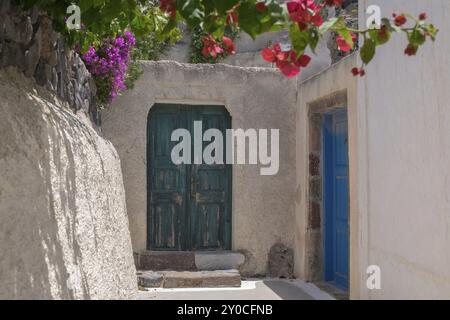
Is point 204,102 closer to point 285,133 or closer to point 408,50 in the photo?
point 285,133

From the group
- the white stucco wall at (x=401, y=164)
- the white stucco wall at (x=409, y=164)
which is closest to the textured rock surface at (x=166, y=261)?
the white stucco wall at (x=401, y=164)

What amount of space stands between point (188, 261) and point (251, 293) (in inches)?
41.1

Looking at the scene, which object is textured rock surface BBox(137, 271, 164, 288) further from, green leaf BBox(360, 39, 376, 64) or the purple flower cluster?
green leaf BBox(360, 39, 376, 64)

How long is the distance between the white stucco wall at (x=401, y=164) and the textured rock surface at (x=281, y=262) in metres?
1.60

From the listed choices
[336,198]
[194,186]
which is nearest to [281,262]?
[336,198]

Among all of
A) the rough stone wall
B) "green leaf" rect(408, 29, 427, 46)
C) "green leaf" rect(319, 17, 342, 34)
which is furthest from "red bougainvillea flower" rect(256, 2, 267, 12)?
the rough stone wall

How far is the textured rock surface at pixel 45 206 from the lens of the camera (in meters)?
2.15

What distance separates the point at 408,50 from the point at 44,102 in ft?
6.42

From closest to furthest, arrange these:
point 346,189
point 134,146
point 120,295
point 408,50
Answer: point 408,50, point 120,295, point 346,189, point 134,146

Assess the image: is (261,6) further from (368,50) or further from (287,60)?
(368,50)

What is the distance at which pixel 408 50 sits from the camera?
66.3 inches

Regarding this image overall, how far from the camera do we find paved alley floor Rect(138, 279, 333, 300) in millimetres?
5477

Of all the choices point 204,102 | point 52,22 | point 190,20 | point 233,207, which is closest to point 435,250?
point 190,20

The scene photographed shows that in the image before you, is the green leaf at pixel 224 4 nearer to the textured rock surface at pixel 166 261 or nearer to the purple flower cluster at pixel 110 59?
the purple flower cluster at pixel 110 59
